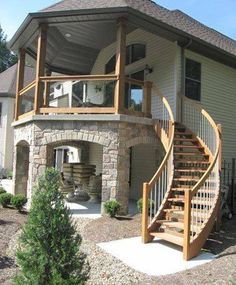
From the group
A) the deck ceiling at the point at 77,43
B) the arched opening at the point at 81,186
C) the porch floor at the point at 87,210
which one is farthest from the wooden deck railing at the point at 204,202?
the deck ceiling at the point at 77,43

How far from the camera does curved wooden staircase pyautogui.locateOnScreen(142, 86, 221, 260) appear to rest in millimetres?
7859

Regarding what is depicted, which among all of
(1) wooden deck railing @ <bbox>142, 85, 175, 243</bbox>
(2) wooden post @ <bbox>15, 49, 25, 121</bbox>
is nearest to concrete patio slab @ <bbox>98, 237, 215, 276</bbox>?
(1) wooden deck railing @ <bbox>142, 85, 175, 243</bbox>

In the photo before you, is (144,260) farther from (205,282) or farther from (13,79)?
(13,79)

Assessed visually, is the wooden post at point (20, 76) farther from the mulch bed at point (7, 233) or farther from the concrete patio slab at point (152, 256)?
the concrete patio slab at point (152, 256)

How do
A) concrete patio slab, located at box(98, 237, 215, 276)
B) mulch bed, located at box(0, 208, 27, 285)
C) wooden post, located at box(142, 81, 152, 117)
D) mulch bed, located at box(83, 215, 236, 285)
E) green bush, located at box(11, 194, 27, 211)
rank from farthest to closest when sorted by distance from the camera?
wooden post, located at box(142, 81, 152, 117) < green bush, located at box(11, 194, 27, 211) < concrete patio slab, located at box(98, 237, 215, 276) < mulch bed, located at box(0, 208, 27, 285) < mulch bed, located at box(83, 215, 236, 285)

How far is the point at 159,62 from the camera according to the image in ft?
45.1

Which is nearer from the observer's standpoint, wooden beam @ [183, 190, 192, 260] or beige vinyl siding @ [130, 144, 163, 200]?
wooden beam @ [183, 190, 192, 260]

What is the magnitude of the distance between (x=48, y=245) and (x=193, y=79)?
33.4ft

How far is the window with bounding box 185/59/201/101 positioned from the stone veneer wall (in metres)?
2.58

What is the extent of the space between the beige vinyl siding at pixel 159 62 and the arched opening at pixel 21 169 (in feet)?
16.7

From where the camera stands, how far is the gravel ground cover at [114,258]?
249 inches

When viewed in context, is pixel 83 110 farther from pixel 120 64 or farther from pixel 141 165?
pixel 141 165

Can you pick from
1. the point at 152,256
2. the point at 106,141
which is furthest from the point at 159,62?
the point at 152,256

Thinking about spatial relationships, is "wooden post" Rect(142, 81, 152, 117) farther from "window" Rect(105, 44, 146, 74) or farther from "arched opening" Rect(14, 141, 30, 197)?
"arched opening" Rect(14, 141, 30, 197)
